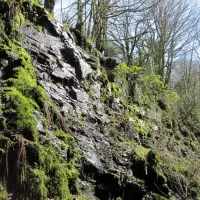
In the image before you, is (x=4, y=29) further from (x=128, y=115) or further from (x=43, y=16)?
(x=128, y=115)

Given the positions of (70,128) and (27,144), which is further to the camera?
(70,128)

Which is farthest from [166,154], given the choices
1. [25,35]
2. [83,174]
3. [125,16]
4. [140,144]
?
[125,16]

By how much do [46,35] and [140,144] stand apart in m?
3.65

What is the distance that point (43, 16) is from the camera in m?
7.07

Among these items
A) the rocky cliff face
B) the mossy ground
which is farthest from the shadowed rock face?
the mossy ground

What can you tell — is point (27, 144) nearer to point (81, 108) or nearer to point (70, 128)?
point (70, 128)

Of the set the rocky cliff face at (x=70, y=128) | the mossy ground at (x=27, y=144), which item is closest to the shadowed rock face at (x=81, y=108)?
the rocky cliff face at (x=70, y=128)

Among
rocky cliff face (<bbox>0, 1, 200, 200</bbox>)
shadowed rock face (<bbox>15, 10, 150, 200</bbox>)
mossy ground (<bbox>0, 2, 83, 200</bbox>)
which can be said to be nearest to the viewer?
mossy ground (<bbox>0, 2, 83, 200</bbox>)

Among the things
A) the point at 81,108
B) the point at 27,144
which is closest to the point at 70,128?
the point at 81,108

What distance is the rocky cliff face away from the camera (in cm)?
422

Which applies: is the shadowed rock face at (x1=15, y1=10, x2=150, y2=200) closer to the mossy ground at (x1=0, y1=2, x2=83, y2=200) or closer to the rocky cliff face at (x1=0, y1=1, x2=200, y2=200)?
the rocky cliff face at (x1=0, y1=1, x2=200, y2=200)

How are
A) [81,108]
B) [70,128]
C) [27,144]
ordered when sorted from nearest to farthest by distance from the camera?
[27,144], [70,128], [81,108]

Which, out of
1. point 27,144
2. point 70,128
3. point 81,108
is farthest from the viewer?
point 81,108

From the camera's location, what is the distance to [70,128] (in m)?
5.75
